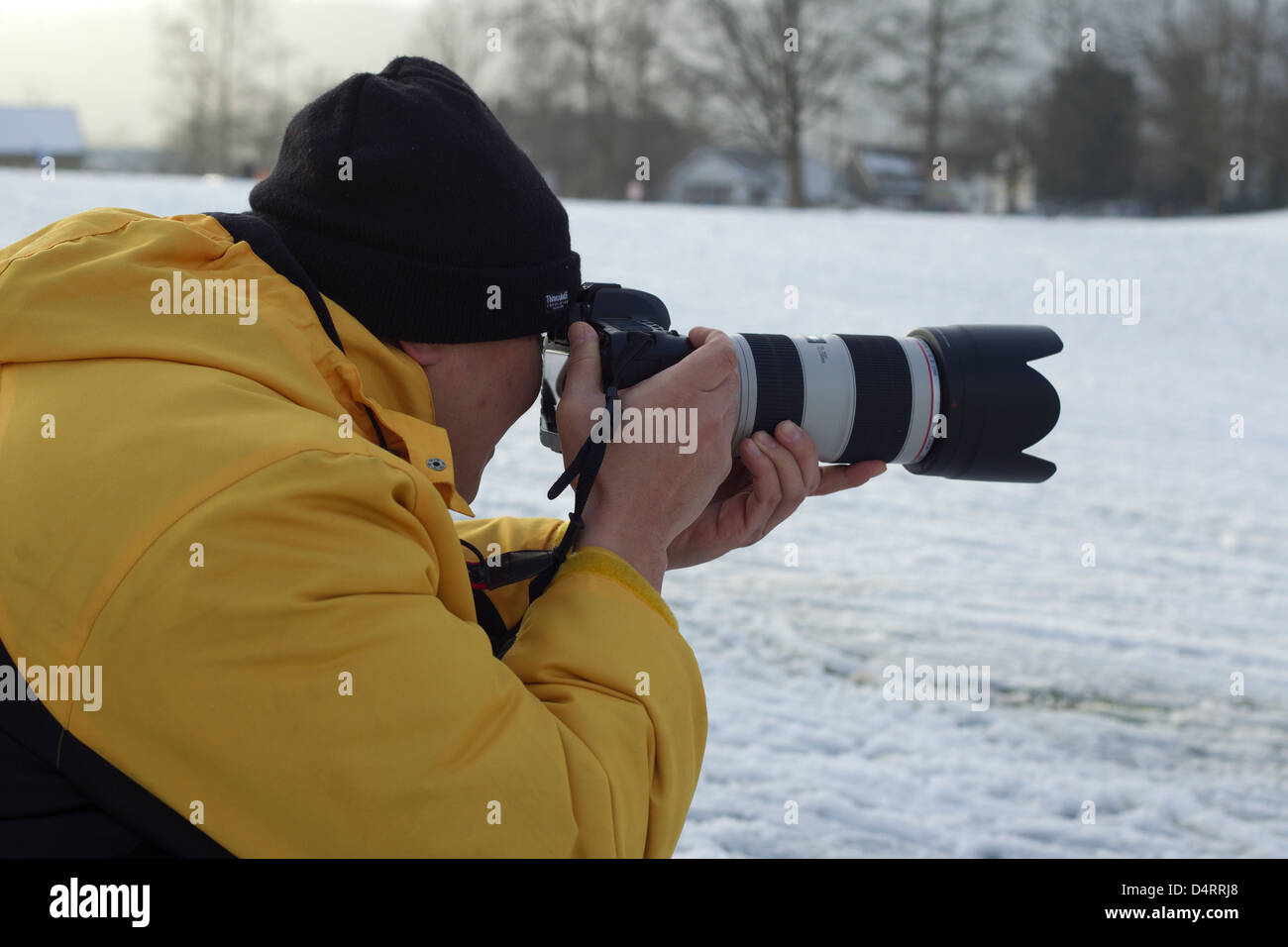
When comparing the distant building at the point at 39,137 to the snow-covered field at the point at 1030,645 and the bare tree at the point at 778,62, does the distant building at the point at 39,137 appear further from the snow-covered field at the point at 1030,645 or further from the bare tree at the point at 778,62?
the snow-covered field at the point at 1030,645

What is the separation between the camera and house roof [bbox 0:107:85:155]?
47875 millimetres

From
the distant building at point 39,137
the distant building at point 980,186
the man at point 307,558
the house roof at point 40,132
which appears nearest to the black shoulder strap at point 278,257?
the man at point 307,558

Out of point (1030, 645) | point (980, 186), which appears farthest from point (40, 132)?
point (1030, 645)

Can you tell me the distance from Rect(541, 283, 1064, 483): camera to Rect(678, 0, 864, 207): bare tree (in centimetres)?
3683

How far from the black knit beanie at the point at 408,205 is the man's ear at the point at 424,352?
0.02 metres

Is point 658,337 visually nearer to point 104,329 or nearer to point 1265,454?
point 104,329

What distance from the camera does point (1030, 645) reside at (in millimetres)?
3807

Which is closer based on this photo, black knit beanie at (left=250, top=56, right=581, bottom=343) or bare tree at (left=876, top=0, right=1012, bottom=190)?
black knit beanie at (left=250, top=56, right=581, bottom=343)

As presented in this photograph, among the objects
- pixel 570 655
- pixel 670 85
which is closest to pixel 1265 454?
pixel 570 655

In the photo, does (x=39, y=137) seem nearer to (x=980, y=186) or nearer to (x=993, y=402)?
(x=980, y=186)

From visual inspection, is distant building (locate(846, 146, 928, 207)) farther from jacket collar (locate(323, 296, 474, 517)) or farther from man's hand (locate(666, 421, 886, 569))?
jacket collar (locate(323, 296, 474, 517))

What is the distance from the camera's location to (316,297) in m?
1.29

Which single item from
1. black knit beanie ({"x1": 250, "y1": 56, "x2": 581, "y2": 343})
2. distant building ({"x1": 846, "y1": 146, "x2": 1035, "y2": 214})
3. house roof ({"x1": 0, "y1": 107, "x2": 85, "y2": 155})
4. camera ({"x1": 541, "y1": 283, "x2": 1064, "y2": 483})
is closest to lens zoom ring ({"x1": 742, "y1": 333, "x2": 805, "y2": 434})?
camera ({"x1": 541, "y1": 283, "x2": 1064, "y2": 483})
